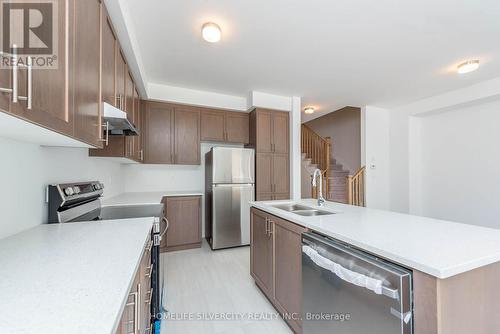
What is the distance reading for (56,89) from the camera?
77cm

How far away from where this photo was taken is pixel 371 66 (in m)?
2.86

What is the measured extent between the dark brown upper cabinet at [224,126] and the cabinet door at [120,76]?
168cm

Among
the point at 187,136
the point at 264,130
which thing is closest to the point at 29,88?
the point at 187,136

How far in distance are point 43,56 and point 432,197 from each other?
559 cm

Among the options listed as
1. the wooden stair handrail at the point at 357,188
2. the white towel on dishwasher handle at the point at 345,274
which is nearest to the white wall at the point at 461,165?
the wooden stair handrail at the point at 357,188

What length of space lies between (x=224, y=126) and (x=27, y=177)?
9.25ft

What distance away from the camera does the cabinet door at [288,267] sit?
1.49 m

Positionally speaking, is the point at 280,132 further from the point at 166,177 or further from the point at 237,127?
the point at 166,177

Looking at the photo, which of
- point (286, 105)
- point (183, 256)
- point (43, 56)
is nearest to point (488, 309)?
point (43, 56)

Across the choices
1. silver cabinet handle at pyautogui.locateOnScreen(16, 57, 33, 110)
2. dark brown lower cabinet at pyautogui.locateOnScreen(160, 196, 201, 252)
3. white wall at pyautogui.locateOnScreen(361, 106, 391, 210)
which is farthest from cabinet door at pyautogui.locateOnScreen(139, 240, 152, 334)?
white wall at pyautogui.locateOnScreen(361, 106, 391, 210)

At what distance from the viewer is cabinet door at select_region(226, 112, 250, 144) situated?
150 inches

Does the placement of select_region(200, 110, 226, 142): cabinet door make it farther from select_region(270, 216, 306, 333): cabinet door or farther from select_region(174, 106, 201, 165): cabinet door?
select_region(270, 216, 306, 333): cabinet door

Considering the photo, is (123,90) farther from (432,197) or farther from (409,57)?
(432,197)

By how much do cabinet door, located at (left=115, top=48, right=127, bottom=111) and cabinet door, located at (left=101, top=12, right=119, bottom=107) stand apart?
67 millimetres
